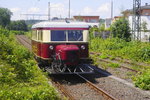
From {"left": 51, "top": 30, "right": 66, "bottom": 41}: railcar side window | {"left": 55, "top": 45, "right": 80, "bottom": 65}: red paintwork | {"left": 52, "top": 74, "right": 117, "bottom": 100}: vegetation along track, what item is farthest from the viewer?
{"left": 51, "top": 30, "right": 66, "bottom": 41}: railcar side window

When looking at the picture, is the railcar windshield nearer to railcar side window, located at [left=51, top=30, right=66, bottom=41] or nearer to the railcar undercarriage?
railcar side window, located at [left=51, top=30, right=66, bottom=41]

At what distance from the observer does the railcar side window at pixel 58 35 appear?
13766 mm

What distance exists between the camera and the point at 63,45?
1359 cm

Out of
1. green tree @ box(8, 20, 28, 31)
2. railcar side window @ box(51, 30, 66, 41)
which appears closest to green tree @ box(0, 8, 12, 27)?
green tree @ box(8, 20, 28, 31)

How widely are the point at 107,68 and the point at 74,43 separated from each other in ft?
14.3

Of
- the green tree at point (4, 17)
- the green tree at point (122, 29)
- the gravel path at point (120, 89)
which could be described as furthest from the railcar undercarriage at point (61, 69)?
the green tree at point (4, 17)

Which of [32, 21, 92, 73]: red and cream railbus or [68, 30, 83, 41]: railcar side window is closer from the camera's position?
[32, 21, 92, 73]: red and cream railbus

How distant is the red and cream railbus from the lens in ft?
43.0

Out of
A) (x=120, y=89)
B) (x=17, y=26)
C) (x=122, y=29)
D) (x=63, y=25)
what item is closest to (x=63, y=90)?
(x=120, y=89)

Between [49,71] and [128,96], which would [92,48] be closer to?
[49,71]

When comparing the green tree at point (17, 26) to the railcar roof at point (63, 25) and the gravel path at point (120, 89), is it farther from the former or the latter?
the gravel path at point (120, 89)

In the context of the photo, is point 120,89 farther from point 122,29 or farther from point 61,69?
point 122,29

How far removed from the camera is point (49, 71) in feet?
43.8

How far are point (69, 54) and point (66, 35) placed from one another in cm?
144
